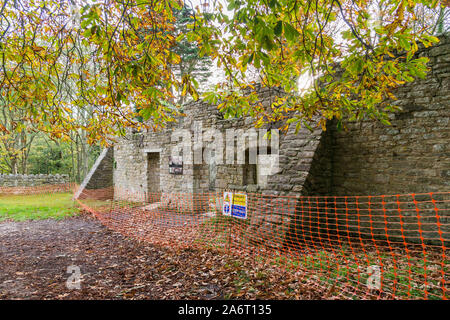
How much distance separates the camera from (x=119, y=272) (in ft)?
13.2

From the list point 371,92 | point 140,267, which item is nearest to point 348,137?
point 371,92

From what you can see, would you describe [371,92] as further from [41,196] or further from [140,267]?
[41,196]

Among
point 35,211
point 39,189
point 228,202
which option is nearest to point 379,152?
point 228,202

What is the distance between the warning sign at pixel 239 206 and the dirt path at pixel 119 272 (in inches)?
29.5

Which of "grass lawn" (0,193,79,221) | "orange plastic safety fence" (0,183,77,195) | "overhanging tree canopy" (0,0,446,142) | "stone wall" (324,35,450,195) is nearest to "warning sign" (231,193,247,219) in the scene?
"overhanging tree canopy" (0,0,446,142)

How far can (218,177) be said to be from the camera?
25.3ft

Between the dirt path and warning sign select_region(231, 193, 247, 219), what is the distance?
2.46 feet

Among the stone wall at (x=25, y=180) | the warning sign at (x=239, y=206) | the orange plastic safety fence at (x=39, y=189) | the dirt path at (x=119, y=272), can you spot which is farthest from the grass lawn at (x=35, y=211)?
A: the warning sign at (x=239, y=206)

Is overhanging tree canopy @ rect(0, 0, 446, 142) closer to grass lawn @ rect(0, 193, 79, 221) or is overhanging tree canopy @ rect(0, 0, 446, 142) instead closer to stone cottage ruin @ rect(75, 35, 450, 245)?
stone cottage ruin @ rect(75, 35, 450, 245)

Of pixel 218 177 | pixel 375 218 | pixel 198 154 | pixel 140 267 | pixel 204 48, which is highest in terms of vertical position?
pixel 204 48

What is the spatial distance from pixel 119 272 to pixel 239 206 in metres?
2.21

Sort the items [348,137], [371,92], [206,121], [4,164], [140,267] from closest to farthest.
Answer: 1. [371,92]
2. [140,267]
3. [348,137]
4. [206,121]
5. [4,164]

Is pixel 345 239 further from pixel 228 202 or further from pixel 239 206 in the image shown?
pixel 228 202

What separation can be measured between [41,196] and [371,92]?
1628 centimetres
